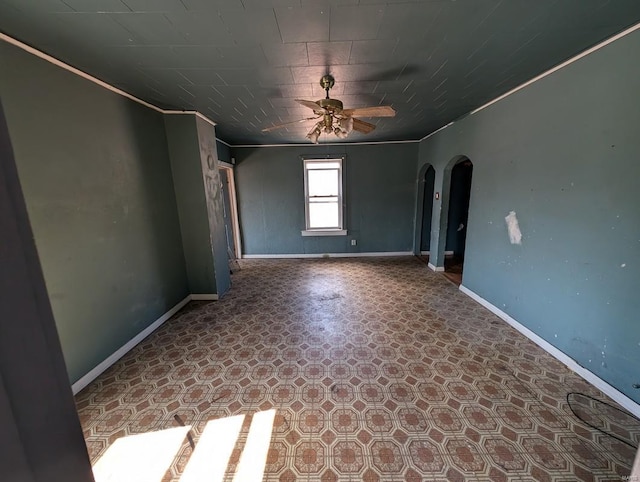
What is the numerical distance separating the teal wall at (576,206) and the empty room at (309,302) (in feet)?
0.05

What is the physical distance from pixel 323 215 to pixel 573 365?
4.39 meters

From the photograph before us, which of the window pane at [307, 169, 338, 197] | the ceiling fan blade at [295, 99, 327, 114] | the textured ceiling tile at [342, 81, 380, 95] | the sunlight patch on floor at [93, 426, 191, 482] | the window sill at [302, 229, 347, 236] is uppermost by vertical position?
the textured ceiling tile at [342, 81, 380, 95]

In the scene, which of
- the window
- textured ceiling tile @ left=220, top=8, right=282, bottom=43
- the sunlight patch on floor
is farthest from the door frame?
the sunlight patch on floor

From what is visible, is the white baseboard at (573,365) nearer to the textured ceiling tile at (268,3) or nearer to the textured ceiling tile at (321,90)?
the textured ceiling tile at (321,90)

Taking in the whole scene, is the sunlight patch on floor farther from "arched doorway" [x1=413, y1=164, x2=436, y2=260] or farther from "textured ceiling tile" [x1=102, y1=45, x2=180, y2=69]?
"arched doorway" [x1=413, y1=164, x2=436, y2=260]

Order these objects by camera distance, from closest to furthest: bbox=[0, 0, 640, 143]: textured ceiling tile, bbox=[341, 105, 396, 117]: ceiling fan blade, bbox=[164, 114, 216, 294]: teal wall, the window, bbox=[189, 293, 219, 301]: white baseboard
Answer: bbox=[0, 0, 640, 143]: textured ceiling tile → bbox=[341, 105, 396, 117]: ceiling fan blade → bbox=[164, 114, 216, 294]: teal wall → bbox=[189, 293, 219, 301]: white baseboard → the window

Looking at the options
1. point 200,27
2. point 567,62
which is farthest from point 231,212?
point 567,62

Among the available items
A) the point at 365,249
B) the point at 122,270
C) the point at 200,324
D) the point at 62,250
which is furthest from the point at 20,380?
the point at 365,249

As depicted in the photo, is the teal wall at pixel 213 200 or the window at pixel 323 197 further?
the window at pixel 323 197

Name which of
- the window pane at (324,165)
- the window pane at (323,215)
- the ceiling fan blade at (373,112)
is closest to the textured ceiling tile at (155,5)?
the ceiling fan blade at (373,112)

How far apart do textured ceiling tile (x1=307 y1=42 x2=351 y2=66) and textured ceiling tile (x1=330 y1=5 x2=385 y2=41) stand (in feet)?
0.27

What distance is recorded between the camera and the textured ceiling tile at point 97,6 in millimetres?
1367

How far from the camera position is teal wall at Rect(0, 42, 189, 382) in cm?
172

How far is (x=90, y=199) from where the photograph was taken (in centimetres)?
213
